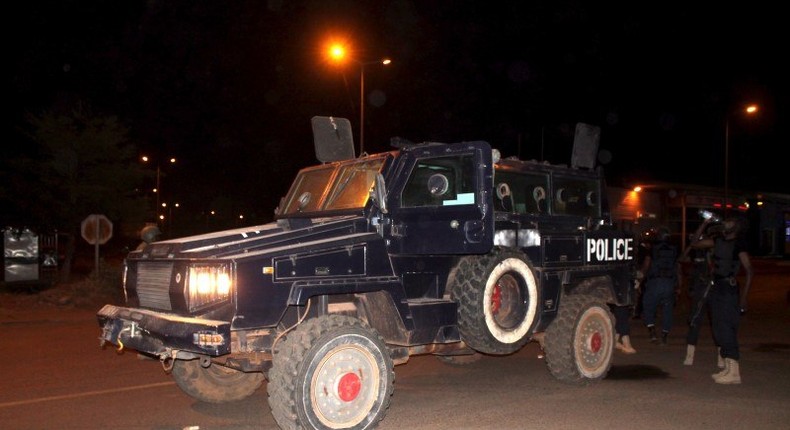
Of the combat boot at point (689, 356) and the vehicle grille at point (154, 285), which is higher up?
the vehicle grille at point (154, 285)

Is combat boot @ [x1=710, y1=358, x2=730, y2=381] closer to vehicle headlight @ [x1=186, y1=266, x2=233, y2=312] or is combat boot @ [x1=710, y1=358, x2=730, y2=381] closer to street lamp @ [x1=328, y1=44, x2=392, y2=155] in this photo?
vehicle headlight @ [x1=186, y1=266, x2=233, y2=312]

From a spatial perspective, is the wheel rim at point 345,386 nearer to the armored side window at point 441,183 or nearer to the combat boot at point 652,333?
the armored side window at point 441,183

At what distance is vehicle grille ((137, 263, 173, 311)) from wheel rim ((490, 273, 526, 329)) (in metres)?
2.98

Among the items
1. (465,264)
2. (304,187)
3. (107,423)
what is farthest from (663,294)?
(107,423)

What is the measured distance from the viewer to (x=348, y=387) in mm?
5688

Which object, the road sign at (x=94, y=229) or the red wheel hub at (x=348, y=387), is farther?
the road sign at (x=94, y=229)

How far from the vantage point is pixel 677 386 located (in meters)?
7.91

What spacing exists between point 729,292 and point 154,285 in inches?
242

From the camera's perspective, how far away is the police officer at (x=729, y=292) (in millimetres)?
7938

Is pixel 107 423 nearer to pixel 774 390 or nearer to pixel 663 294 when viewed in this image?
pixel 774 390

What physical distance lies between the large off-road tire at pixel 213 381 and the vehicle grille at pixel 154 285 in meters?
0.81

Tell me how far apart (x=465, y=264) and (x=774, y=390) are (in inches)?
156

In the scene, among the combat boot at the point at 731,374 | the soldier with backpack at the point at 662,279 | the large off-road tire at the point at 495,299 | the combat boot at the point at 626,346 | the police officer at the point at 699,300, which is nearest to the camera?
the large off-road tire at the point at 495,299

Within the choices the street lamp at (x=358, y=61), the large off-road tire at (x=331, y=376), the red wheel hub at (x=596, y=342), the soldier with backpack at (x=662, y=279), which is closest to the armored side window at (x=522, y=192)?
the red wheel hub at (x=596, y=342)
